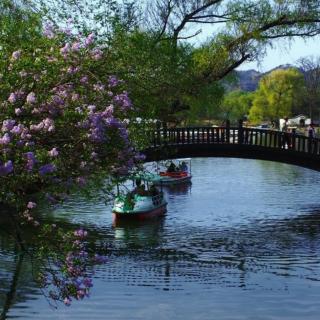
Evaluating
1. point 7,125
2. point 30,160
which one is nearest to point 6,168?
point 30,160

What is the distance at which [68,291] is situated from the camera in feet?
26.9

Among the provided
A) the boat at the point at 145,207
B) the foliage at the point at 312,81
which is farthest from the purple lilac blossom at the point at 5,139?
the foliage at the point at 312,81

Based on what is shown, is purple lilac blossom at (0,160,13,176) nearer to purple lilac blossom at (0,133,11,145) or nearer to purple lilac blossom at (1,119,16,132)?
purple lilac blossom at (0,133,11,145)

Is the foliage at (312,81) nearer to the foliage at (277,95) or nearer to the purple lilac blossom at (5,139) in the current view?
the foliage at (277,95)

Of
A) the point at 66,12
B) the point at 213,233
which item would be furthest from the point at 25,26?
the point at 213,233

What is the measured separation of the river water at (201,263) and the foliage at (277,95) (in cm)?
5652

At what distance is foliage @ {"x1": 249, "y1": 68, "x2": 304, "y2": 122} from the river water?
56519 mm

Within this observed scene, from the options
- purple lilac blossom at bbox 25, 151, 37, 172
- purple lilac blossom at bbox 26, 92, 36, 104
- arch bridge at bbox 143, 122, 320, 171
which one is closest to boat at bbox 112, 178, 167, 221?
arch bridge at bbox 143, 122, 320, 171

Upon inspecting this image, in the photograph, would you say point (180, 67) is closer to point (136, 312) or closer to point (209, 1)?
point (209, 1)

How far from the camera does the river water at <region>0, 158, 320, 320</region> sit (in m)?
14.4

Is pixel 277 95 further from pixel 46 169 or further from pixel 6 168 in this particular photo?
pixel 6 168

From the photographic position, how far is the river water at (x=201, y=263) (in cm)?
1443

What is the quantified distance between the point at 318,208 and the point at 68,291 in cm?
2427

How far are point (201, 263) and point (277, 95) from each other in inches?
2949
